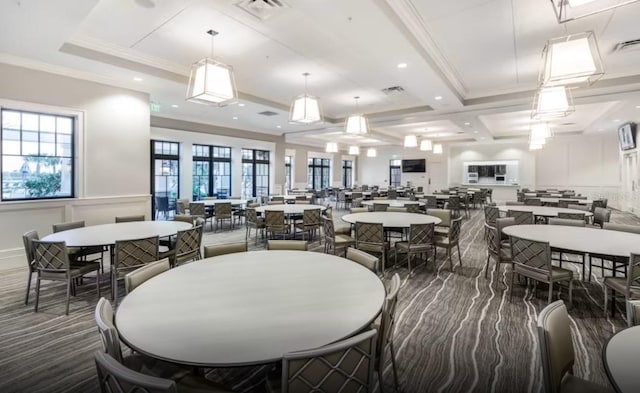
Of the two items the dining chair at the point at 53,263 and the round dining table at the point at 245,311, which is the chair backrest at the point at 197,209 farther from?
the round dining table at the point at 245,311

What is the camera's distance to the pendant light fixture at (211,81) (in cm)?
407

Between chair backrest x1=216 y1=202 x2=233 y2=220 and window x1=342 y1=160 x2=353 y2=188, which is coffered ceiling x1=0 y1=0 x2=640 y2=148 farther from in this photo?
window x1=342 y1=160 x2=353 y2=188

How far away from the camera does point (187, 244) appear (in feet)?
13.3

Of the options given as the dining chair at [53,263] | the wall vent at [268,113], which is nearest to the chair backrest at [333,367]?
the dining chair at [53,263]

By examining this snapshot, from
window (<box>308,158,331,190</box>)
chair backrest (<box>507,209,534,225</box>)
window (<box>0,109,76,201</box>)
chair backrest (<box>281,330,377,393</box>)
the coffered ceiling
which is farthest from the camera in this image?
window (<box>308,158,331,190</box>)

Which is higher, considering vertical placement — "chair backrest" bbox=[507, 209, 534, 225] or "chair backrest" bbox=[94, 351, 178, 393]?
"chair backrest" bbox=[507, 209, 534, 225]

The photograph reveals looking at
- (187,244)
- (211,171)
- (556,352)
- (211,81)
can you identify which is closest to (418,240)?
(556,352)

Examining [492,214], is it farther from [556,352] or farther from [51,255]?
[51,255]

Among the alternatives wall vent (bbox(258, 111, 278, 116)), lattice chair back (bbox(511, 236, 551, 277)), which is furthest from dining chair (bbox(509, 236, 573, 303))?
wall vent (bbox(258, 111, 278, 116))

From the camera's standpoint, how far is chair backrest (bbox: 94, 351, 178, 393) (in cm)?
99

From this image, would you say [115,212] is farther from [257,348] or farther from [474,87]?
Answer: [474,87]

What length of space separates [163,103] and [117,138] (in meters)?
2.35

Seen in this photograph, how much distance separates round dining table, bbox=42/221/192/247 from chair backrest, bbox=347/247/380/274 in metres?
2.45

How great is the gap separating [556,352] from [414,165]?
18.0 meters
